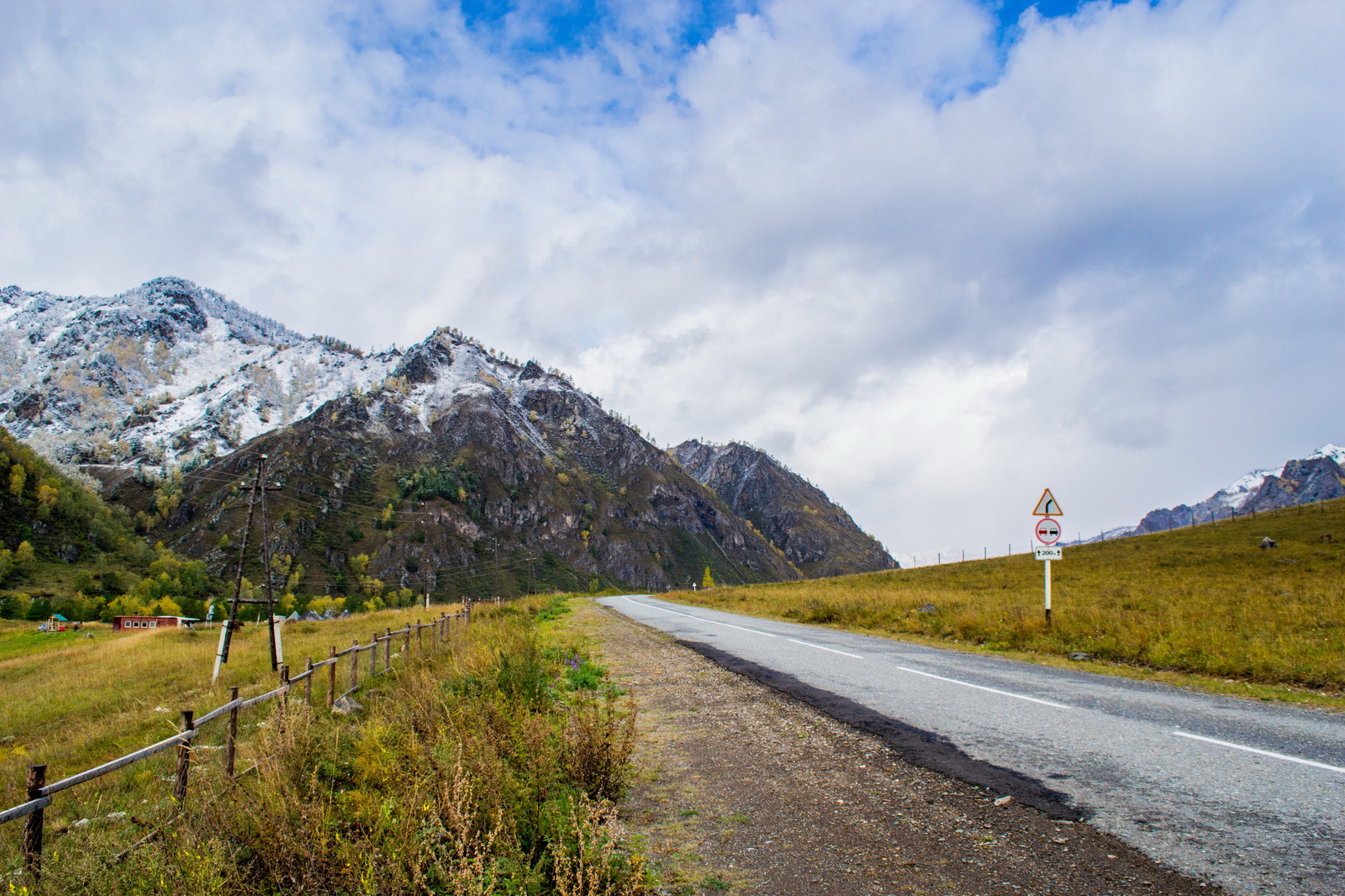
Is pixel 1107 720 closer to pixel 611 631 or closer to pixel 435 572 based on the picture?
pixel 611 631

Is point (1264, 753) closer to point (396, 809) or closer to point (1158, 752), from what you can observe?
point (1158, 752)

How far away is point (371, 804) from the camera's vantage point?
170 inches

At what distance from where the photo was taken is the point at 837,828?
437cm

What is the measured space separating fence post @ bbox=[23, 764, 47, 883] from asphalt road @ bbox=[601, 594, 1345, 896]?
21.2 ft

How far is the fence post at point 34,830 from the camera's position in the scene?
3.81m

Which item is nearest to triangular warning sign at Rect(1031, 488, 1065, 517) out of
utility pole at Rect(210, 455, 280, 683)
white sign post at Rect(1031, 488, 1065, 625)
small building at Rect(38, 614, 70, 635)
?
white sign post at Rect(1031, 488, 1065, 625)

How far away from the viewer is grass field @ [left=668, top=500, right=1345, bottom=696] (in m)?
10.7

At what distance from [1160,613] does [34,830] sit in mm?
19098

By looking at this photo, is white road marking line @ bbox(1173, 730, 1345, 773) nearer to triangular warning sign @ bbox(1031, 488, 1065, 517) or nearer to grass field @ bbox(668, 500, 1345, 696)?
grass field @ bbox(668, 500, 1345, 696)

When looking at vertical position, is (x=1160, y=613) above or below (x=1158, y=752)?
above

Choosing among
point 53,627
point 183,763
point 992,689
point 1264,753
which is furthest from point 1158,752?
point 53,627

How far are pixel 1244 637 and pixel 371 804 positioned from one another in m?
14.3

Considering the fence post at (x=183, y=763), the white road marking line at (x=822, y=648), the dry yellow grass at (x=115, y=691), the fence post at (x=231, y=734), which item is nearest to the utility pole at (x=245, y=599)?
the dry yellow grass at (x=115, y=691)

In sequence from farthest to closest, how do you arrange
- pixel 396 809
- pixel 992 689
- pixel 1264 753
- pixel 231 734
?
pixel 992 689
pixel 231 734
pixel 1264 753
pixel 396 809
